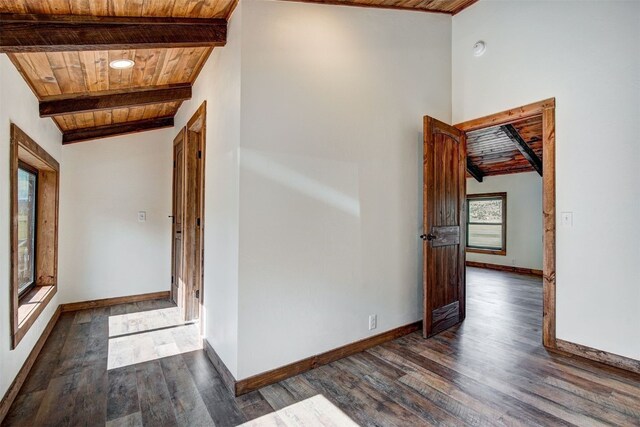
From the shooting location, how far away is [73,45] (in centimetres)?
200

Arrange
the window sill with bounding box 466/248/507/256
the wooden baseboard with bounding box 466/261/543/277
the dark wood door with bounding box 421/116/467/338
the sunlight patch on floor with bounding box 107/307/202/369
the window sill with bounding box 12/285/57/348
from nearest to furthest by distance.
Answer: the window sill with bounding box 12/285/57/348 → the sunlight patch on floor with bounding box 107/307/202/369 → the dark wood door with bounding box 421/116/467/338 → the wooden baseboard with bounding box 466/261/543/277 → the window sill with bounding box 466/248/507/256

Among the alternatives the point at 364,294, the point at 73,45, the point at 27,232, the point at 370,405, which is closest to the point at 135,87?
the point at 73,45

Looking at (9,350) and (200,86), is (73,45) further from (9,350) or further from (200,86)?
(9,350)

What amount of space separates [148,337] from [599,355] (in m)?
4.04

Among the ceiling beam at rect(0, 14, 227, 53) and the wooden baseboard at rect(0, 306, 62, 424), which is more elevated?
the ceiling beam at rect(0, 14, 227, 53)

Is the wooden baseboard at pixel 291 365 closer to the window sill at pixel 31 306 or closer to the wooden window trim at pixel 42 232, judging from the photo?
the window sill at pixel 31 306

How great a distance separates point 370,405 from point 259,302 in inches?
38.7

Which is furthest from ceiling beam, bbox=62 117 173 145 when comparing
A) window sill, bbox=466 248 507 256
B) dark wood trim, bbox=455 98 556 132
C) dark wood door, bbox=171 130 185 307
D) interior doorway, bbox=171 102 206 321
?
window sill, bbox=466 248 507 256

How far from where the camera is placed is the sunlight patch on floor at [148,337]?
2814mm

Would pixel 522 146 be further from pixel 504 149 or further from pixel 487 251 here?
pixel 487 251

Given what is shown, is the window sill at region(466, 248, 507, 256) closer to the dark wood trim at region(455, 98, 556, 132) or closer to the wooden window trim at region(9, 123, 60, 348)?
the dark wood trim at region(455, 98, 556, 132)

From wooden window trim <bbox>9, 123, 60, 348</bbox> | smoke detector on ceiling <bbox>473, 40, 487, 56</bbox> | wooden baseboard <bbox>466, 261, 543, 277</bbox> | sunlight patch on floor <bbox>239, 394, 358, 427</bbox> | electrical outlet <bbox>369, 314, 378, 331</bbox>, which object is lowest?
sunlight patch on floor <bbox>239, 394, 358, 427</bbox>

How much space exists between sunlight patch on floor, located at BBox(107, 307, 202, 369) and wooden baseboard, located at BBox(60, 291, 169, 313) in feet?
1.88

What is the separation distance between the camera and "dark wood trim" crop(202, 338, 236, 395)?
2.23 metres
